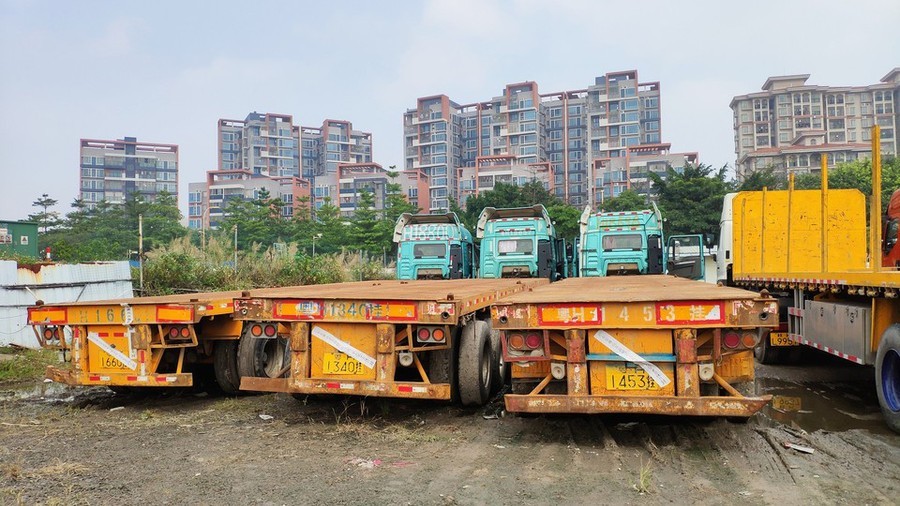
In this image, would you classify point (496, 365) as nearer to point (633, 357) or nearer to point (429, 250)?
point (633, 357)

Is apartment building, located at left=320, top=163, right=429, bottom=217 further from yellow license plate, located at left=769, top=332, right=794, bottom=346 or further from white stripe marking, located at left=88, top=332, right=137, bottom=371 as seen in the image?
white stripe marking, located at left=88, top=332, right=137, bottom=371

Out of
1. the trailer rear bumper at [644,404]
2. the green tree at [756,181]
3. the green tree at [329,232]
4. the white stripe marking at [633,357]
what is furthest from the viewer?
the green tree at [329,232]

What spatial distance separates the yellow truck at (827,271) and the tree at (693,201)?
25.1m

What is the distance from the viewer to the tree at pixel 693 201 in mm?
36906

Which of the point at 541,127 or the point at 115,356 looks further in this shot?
the point at 541,127

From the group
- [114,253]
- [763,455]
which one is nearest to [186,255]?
[763,455]

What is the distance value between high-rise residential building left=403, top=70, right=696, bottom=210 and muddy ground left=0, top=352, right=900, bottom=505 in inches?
3715

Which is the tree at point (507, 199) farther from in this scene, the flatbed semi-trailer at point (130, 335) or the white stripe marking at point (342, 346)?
the white stripe marking at point (342, 346)

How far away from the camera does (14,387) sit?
8180 mm

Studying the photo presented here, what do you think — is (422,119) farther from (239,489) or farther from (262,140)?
(239,489)

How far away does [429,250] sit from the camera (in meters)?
15.4

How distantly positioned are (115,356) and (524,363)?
436 cm

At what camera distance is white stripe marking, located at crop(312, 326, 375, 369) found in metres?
5.71

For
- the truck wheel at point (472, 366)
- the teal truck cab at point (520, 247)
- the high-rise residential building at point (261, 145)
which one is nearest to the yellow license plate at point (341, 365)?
the truck wheel at point (472, 366)
